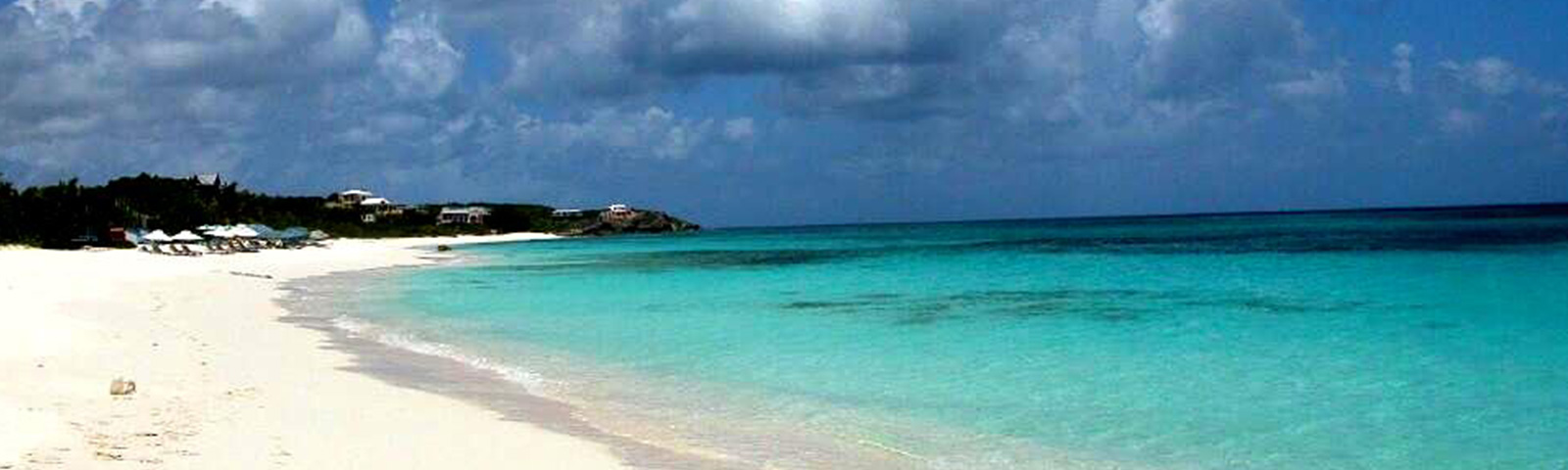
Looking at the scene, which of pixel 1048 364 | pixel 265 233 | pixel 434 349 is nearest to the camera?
pixel 1048 364

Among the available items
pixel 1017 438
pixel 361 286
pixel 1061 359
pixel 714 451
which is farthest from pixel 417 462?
pixel 361 286

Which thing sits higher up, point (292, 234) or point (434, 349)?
point (292, 234)

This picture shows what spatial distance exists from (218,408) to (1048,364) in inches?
397

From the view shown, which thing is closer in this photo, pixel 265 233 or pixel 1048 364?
pixel 1048 364

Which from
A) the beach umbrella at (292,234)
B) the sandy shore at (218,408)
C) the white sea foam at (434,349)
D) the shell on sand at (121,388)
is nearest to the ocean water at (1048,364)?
the white sea foam at (434,349)

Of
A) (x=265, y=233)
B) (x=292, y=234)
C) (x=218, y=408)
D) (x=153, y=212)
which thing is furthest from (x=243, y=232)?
(x=218, y=408)

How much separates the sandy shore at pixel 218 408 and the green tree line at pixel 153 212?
51455 mm

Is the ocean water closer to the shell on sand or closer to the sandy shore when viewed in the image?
the sandy shore

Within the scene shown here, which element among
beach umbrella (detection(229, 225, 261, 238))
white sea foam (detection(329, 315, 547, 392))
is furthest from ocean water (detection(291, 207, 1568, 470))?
beach umbrella (detection(229, 225, 261, 238))

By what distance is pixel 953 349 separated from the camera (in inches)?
709

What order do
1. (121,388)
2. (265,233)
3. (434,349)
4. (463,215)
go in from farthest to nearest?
(463,215) → (265,233) → (434,349) → (121,388)

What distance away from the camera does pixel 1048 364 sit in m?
16.0

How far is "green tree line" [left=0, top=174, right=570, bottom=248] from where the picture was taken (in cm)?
6681

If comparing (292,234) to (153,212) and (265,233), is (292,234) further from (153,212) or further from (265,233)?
(153,212)
